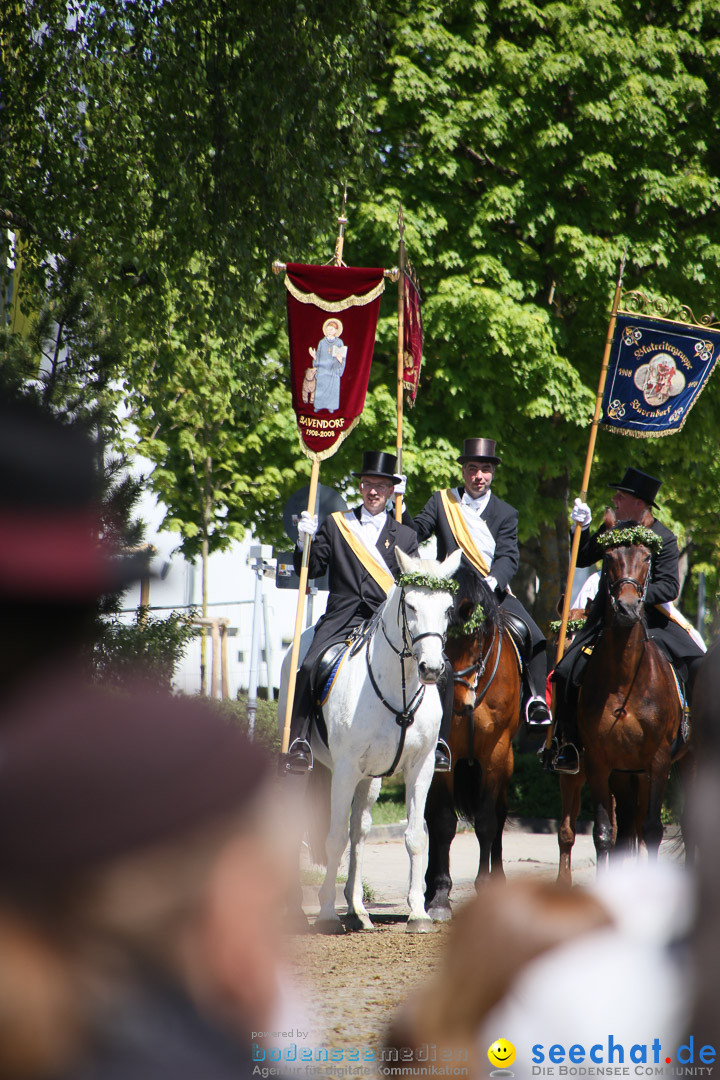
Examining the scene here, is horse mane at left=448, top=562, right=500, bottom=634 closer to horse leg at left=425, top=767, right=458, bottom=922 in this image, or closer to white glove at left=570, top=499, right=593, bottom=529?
horse leg at left=425, top=767, right=458, bottom=922

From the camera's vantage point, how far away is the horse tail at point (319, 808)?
8125mm

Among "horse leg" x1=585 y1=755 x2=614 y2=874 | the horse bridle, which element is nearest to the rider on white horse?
the horse bridle

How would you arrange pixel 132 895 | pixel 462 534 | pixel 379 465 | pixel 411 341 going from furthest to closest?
pixel 411 341, pixel 462 534, pixel 379 465, pixel 132 895

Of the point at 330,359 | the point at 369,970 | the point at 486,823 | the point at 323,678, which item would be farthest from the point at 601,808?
the point at 330,359

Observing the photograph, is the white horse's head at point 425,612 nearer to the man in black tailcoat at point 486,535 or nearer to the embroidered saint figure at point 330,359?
the man in black tailcoat at point 486,535

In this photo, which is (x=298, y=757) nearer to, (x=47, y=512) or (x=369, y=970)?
(x=369, y=970)

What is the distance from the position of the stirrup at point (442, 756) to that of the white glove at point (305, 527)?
196 cm

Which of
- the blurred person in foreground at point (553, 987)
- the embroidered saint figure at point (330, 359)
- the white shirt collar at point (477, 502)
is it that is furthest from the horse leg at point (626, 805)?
the blurred person in foreground at point (553, 987)

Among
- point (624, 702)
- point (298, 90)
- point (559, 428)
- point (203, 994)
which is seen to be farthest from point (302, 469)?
point (203, 994)

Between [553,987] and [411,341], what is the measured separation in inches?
438

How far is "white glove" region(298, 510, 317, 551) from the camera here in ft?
30.7

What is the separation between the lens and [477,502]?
392 inches

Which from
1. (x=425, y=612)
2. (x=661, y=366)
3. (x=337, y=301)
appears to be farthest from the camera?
(x=661, y=366)

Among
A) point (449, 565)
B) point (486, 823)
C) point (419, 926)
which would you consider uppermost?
point (449, 565)
